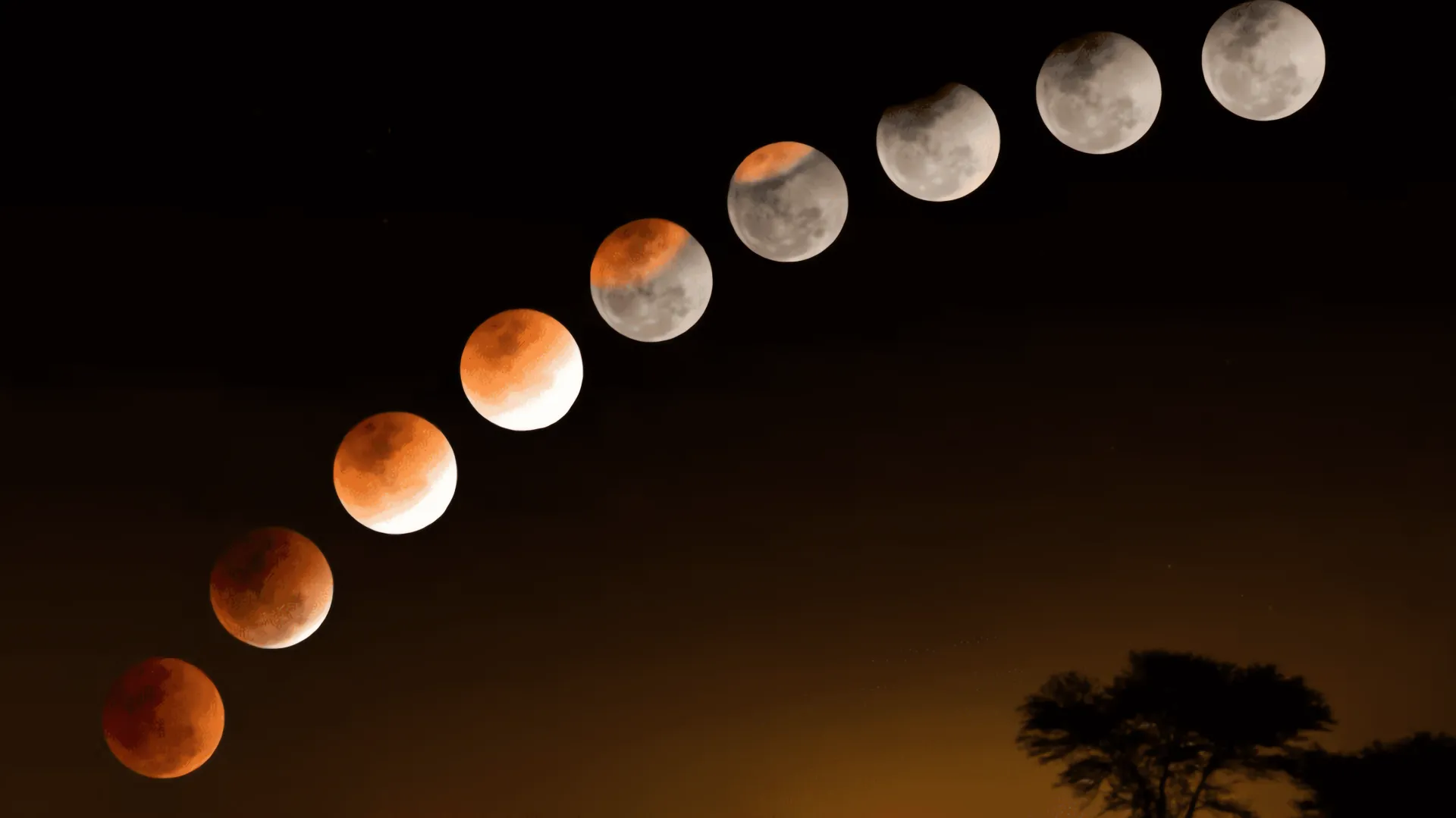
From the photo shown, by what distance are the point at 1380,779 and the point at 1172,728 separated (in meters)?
0.45

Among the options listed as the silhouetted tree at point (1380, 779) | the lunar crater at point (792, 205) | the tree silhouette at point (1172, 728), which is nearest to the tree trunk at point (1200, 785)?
the tree silhouette at point (1172, 728)

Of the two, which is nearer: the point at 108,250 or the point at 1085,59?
the point at 1085,59

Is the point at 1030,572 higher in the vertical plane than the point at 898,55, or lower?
lower

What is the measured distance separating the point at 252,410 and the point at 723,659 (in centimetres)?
116

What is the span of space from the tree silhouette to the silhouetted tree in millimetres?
71

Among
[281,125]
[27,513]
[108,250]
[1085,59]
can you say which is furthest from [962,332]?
[27,513]

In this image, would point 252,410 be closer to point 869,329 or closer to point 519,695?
point 519,695

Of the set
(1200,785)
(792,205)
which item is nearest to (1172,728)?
(1200,785)

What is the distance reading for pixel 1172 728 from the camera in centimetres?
270

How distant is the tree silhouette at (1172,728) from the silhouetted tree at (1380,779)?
71 millimetres

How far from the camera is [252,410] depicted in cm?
269

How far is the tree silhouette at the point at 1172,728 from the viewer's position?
2.68m

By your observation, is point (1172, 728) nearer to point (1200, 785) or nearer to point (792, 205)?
point (1200, 785)

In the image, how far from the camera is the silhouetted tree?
2648 mm
